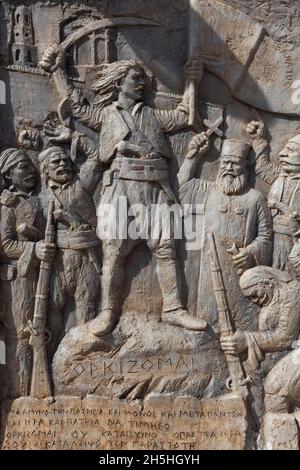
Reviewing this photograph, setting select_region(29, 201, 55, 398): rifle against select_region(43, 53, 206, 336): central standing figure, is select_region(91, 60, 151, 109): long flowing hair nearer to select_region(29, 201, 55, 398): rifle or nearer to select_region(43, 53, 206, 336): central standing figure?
select_region(43, 53, 206, 336): central standing figure

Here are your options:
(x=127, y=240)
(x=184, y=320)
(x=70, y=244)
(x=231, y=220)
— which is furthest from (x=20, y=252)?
(x=231, y=220)

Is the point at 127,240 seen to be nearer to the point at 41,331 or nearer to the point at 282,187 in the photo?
the point at 41,331

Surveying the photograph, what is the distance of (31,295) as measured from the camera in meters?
7.23

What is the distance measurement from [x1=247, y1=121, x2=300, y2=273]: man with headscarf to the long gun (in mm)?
540

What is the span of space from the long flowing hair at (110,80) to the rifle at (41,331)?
1.12 metres

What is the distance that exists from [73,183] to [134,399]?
1.99m

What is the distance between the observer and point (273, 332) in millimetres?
7199

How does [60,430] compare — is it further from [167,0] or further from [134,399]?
[167,0]

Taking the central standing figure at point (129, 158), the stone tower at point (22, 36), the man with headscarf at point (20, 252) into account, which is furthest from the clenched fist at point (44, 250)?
the stone tower at point (22, 36)

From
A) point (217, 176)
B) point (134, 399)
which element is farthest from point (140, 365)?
point (217, 176)

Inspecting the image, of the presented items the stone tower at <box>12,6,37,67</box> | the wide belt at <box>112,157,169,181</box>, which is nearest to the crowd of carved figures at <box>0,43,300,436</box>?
the wide belt at <box>112,157,169,181</box>

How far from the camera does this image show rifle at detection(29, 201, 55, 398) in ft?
23.5

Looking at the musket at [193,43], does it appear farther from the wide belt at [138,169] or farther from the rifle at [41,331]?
the rifle at [41,331]

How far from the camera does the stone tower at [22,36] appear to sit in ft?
23.6
